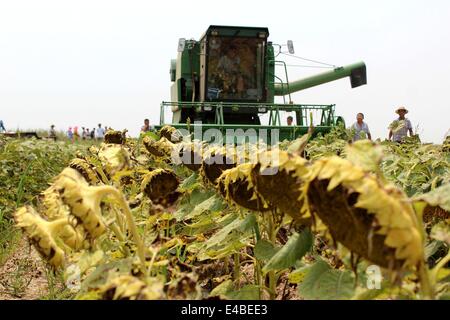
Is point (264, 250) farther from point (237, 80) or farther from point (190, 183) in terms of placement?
point (237, 80)

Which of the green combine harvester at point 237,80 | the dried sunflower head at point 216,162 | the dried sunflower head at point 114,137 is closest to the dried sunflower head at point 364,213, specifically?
the dried sunflower head at point 216,162

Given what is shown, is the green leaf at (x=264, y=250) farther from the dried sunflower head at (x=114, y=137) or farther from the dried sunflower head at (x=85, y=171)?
the dried sunflower head at (x=114, y=137)

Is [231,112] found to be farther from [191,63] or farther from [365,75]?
[365,75]

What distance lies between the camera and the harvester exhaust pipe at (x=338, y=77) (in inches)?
543

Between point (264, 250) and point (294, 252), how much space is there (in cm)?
26

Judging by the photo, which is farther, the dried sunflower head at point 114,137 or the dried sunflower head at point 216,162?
the dried sunflower head at point 114,137

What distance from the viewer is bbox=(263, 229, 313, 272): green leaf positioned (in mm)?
1115

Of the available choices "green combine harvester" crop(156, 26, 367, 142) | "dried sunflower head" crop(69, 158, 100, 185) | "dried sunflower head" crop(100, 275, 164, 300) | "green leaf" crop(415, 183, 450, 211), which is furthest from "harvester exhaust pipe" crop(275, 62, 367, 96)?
"dried sunflower head" crop(100, 275, 164, 300)

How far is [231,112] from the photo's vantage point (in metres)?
→ 10.7

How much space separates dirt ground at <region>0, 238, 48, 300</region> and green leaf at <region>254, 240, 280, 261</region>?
69.2 inches

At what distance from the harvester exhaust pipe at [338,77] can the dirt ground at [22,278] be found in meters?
10.1

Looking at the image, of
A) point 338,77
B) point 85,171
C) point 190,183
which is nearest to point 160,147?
point 190,183

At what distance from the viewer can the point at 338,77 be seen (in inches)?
559

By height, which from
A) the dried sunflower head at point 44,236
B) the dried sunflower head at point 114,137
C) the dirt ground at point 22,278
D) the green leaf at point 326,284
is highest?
the dried sunflower head at point 114,137
